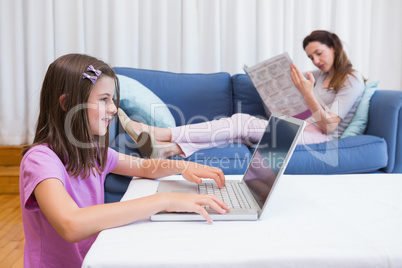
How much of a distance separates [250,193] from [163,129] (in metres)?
1.09

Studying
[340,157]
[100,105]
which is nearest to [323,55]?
[340,157]

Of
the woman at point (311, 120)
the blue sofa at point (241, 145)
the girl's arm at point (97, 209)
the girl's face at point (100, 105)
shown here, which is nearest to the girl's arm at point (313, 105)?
the woman at point (311, 120)

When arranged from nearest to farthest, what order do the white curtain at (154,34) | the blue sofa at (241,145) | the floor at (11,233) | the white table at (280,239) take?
the white table at (280,239) < the floor at (11,233) < the blue sofa at (241,145) < the white curtain at (154,34)

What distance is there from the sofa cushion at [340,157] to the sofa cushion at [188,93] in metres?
0.65

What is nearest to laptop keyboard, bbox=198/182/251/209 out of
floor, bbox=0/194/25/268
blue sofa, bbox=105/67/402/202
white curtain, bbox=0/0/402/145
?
blue sofa, bbox=105/67/402/202

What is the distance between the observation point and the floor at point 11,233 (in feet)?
5.15

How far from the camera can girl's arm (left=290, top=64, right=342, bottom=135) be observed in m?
2.07

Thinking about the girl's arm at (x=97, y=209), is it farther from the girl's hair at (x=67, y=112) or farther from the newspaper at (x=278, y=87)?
the newspaper at (x=278, y=87)

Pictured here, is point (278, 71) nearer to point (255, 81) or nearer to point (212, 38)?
point (255, 81)

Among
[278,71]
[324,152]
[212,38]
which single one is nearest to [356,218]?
[324,152]

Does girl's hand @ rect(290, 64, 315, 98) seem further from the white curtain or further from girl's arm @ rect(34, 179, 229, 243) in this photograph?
girl's arm @ rect(34, 179, 229, 243)

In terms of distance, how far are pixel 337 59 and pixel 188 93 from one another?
2.97 feet

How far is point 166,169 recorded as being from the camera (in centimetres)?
103

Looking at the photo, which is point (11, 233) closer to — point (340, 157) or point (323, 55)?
point (340, 157)
